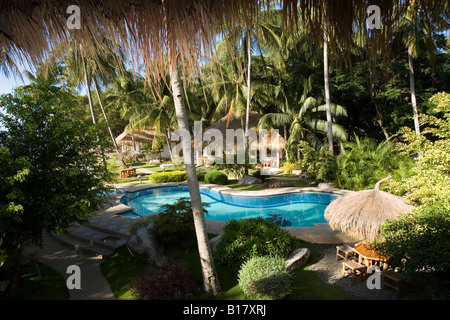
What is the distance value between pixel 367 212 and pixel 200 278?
169 inches

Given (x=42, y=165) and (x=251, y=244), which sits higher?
(x=42, y=165)

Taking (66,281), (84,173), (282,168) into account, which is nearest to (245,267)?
(84,173)

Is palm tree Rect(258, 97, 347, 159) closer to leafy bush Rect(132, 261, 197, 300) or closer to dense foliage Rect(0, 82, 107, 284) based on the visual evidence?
leafy bush Rect(132, 261, 197, 300)

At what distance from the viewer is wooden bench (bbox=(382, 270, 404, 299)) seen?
4.77 metres

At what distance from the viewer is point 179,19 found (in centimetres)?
188

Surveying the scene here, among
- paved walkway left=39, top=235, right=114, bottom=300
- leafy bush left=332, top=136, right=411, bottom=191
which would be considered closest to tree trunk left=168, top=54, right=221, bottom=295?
paved walkway left=39, top=235, right=114, bottom=300

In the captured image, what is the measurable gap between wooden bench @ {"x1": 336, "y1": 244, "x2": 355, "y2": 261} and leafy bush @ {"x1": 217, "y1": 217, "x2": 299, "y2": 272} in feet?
3.25

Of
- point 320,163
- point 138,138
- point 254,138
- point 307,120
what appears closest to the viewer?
point 320,163

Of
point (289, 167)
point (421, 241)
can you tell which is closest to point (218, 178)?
point (289, 167)

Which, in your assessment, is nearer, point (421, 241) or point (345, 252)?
point (421, 241)

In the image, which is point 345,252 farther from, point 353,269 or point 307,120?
point 307,120

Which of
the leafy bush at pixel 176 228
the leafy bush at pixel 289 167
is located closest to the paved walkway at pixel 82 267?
the leafy bush at pixel 176 228

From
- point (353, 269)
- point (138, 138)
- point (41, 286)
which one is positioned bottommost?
point (41, 286)

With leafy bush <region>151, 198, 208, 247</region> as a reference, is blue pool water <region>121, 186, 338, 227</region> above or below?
below
